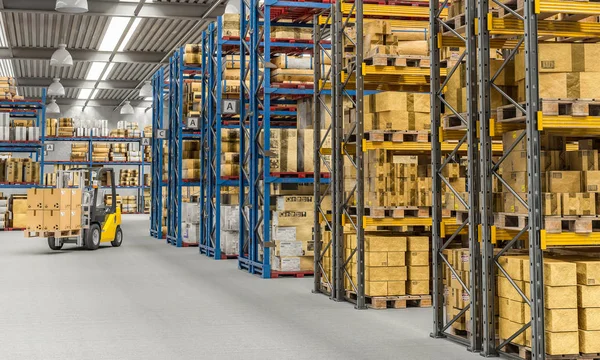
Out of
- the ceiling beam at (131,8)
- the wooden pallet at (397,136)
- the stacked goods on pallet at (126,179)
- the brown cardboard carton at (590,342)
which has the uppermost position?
the ceiling beam at (131,8)

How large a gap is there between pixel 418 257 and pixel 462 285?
85.4 inches

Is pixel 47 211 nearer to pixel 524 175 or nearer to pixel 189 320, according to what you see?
pixel 189 320

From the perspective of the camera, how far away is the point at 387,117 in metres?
8.85

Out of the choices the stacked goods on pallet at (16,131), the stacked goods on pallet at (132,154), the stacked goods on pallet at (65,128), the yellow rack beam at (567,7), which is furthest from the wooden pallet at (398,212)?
the stacked goods on pallet at (132,154)

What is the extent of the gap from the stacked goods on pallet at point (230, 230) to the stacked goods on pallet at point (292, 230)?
280 centimetres

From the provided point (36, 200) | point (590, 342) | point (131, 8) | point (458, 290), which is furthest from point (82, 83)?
point (590, 342)

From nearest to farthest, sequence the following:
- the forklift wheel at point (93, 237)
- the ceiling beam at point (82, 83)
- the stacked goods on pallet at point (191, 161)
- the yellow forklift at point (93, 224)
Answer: the yellow forklift at point (93, 224) → the forklift wheel at point (93, 237) → the stacked goods on pallet at point (191, 161) → the ceiling beam at point (82, 83)

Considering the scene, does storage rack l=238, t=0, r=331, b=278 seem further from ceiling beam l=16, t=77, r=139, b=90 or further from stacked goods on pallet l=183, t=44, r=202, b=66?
ceiling beam l=16, t=77, r=139, b=90

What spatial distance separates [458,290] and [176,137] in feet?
44.0

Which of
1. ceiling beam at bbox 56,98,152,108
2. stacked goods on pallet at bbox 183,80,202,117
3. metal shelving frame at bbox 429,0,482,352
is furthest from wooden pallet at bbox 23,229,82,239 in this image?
ceiling beam at bbox 56,98,152,108

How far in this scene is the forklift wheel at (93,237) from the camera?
56.1 feet

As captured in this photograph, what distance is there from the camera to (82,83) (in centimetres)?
3688

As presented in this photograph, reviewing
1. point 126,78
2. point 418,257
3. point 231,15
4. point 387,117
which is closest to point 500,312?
point 418,257

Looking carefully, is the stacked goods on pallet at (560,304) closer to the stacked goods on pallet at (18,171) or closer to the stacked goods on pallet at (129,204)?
the stacked goods on pallet at (18,171)
